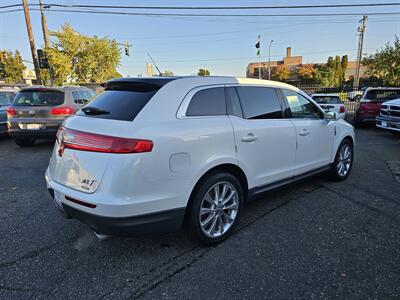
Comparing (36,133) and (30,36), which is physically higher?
(30,36)

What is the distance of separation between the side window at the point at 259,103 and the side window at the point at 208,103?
31 cm


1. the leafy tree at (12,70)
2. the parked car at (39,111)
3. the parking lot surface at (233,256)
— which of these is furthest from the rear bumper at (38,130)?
the leafy tree at (12,70)

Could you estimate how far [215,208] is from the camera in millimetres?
2990

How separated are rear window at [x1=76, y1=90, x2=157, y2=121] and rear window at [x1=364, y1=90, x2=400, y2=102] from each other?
11622 mm

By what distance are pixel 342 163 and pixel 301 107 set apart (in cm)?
158

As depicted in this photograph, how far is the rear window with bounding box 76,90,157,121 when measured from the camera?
256cm

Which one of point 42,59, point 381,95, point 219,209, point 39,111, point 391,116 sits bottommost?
point 219,209

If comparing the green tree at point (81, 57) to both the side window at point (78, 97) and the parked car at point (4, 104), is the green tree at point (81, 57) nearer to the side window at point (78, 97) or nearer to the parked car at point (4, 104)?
the parked car at point (4, 104)

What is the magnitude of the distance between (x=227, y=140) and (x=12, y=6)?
2297 cm

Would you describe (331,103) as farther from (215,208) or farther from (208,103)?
(215,208)

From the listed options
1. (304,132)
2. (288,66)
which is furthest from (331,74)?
(304,132)

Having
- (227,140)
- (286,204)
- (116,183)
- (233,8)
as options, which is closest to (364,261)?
(286,204)

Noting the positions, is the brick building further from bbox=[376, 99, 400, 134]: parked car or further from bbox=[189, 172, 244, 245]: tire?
bbox=[189, 172, 244, 245]: tire

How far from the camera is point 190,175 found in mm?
2605
